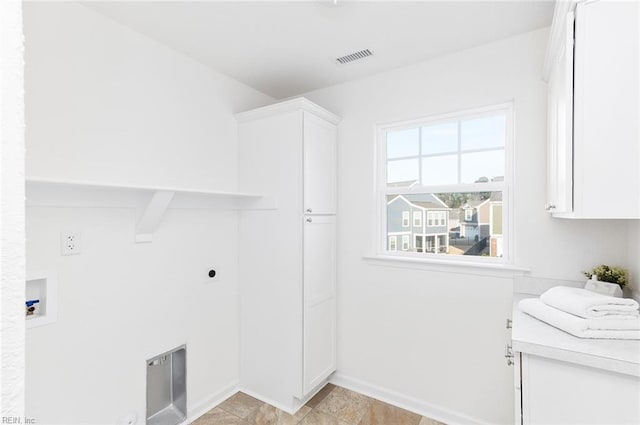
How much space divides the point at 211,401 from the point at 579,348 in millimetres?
2271

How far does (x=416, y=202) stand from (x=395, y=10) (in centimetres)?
126

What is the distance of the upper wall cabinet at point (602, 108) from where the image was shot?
44.9 inches

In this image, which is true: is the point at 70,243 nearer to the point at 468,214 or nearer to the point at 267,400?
the point at 267,400

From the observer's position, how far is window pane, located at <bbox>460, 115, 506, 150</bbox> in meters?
2.13

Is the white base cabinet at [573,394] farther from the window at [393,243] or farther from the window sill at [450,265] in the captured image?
the window at [393,243]

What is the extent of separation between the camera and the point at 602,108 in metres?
1.18

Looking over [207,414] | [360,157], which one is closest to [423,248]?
[360,157]

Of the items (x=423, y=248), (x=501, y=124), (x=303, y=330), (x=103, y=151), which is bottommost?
(x=303, y=330)

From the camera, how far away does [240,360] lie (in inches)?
101

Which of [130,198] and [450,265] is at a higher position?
[130,198]

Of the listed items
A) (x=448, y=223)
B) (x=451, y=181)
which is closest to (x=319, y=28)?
(x=451, y=181)

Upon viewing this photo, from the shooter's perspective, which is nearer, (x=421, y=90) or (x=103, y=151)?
(x=103, y=151)

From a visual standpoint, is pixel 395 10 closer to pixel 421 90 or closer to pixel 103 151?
pixel 421 90

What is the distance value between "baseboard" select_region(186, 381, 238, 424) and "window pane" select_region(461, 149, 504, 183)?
2319 mm
